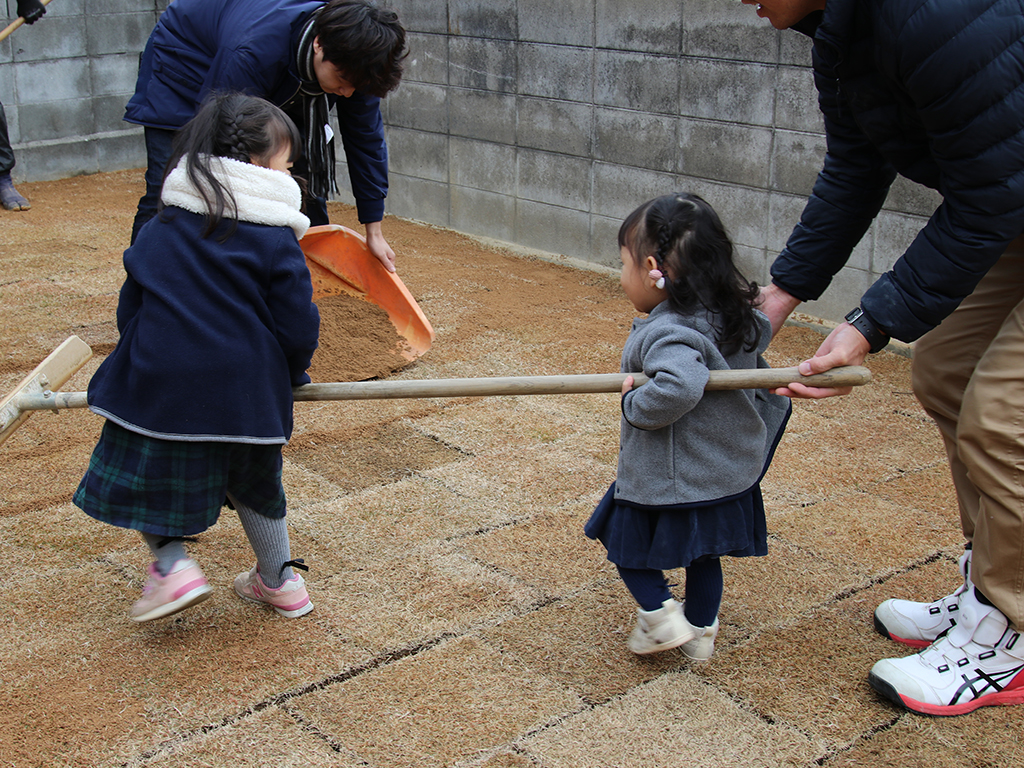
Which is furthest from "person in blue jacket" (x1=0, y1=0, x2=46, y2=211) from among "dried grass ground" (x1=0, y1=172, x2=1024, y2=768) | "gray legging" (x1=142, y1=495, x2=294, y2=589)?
"gray legging" (x1=142, y1=495, x2=294, y2=589)

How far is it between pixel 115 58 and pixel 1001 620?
7387mm

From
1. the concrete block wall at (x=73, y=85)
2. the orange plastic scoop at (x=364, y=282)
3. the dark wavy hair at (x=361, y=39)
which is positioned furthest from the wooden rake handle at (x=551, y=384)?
the concrete block wall at (x=73, y=85)

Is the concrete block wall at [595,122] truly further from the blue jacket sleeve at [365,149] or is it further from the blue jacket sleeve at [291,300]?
the blue jacket sleeve at [291,300]

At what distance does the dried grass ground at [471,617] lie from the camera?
1.80 m

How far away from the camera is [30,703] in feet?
6.21

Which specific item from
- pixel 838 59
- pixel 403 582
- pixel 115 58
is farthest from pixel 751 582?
pixel 115 58

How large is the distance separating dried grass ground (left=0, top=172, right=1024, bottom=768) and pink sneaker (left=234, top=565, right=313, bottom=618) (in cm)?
4

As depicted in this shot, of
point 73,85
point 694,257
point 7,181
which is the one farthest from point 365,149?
point 73,85

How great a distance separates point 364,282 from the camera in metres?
3.86

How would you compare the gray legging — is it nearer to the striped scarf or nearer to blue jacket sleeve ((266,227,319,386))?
blue jacket sleeve ((266,227,319,386))

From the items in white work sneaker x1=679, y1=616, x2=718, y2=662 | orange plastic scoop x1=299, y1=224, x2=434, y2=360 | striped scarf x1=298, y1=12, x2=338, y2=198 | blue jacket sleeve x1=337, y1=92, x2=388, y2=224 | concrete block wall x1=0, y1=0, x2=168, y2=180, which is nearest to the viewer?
white work sneaker x1=679, y1=616, x2=718, y2=662

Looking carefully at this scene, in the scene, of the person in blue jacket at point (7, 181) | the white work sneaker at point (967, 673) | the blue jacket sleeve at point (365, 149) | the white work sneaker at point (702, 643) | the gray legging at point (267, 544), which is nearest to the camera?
the white work sneaker at point (967, 673)

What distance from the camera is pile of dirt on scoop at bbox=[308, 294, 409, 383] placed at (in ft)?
11.8

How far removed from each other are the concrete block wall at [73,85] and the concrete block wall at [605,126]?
2691mm
